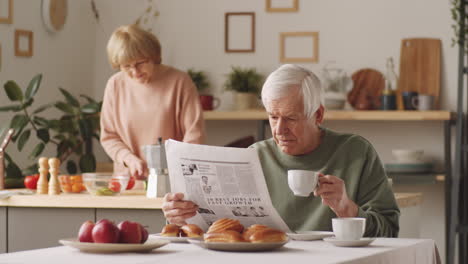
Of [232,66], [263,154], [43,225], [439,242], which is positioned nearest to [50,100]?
[232,66]

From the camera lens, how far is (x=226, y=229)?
1.77 meters

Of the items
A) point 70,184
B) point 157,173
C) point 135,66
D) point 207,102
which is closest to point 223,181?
point 157,173

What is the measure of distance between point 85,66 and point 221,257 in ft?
14.2

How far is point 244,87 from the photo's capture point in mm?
5391

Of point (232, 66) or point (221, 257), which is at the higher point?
point (232, 66)

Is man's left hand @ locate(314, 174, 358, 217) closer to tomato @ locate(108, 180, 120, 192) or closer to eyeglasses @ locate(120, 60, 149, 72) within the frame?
tomato @ locate(108, 180, 120, 192)

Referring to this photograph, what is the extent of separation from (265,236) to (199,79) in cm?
387

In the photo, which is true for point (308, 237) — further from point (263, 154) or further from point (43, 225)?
point (43, 225)

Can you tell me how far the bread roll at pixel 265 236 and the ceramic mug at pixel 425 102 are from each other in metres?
3.44

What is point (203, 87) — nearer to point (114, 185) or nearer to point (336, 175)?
point (114, 185)

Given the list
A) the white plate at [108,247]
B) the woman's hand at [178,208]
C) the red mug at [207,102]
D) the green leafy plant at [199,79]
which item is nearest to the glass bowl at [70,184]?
the woman's hand at [178,208]

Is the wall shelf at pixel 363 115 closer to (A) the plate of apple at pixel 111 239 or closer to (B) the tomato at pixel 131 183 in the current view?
(B) the tomato at pixel 131 183

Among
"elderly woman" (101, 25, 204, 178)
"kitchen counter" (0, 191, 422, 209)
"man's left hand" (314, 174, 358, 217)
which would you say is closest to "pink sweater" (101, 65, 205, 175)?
"elderly woman" (101, 25, 204, 178)

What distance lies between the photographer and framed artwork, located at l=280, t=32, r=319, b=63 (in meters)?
5.40
